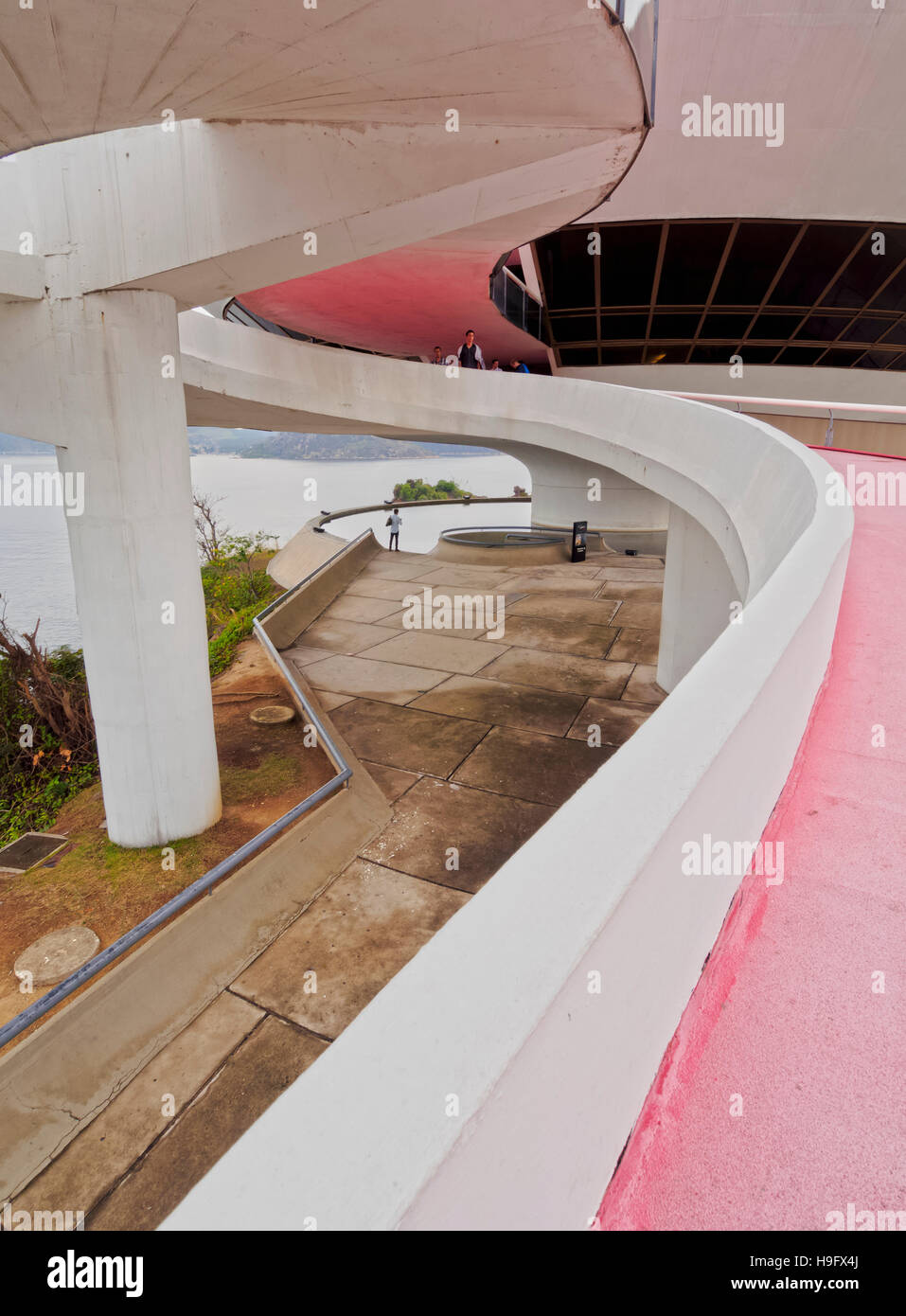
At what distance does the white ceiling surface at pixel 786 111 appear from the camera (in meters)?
14.6

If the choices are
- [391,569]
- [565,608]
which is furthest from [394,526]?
[565,608]

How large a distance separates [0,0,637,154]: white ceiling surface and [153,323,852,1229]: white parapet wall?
4937 mm

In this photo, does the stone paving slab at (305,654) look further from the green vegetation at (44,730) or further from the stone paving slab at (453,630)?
the stone paving slab at (453,630)

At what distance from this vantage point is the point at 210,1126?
4.87 metres

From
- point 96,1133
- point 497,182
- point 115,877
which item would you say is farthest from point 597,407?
point 96,1133

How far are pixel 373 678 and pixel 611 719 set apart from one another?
13.3ft

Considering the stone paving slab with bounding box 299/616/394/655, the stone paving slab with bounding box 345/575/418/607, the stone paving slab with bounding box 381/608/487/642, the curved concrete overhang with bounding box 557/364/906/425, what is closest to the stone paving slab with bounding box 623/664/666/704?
the stone paving slab with bounding box 381/608/487/642

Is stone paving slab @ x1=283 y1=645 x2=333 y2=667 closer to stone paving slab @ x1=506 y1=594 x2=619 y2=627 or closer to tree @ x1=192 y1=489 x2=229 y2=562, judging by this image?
stone paving slab @ x1=506 y1=594 x2=619 y2=627

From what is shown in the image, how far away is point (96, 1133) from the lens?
4.96m

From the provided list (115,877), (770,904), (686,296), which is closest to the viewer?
(770,904)

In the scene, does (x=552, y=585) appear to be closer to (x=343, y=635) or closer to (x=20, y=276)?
(x=343, y=635)
